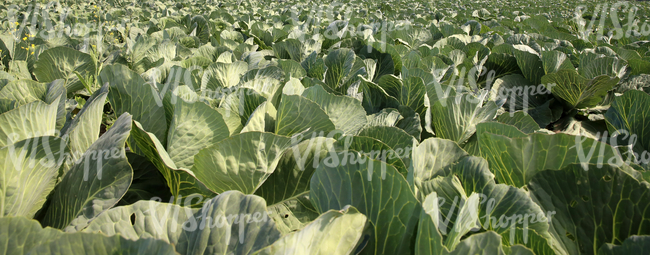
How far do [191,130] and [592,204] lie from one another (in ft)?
3.72

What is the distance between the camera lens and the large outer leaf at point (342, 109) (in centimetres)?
138

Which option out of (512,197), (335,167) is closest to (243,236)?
(335,167)

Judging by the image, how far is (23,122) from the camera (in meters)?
1.08

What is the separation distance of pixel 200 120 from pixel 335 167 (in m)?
0.50

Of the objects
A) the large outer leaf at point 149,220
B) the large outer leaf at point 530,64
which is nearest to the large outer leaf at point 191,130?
the large outer leaf at point 149,220

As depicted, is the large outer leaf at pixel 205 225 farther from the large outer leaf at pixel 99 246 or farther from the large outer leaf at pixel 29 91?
the large outer leaf at pixel 29 91

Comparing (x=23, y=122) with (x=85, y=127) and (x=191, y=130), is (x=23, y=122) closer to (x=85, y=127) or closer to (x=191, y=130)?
(x=85, y=127)

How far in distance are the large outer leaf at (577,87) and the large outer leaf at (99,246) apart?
260 cm

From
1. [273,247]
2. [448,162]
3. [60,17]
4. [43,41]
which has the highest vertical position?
[273,247]

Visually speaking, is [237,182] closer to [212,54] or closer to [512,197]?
[512,197]

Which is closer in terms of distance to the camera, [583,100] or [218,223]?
[218,223]

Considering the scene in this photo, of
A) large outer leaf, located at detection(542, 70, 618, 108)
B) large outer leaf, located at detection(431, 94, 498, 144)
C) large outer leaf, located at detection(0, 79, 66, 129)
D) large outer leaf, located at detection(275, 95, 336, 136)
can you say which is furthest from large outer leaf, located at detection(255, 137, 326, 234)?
large outer leaf, located at detection(542, 70, 618, 108)

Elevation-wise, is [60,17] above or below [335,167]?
below

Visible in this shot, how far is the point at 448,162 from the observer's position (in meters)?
1.12
